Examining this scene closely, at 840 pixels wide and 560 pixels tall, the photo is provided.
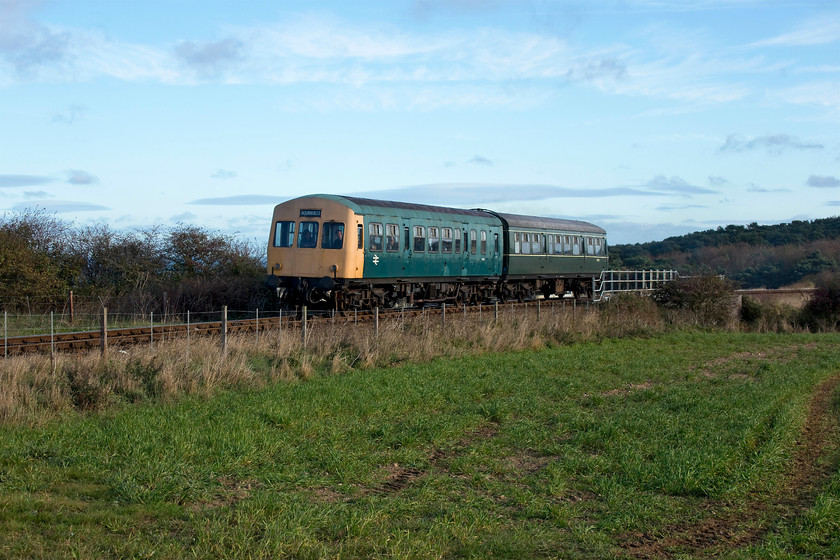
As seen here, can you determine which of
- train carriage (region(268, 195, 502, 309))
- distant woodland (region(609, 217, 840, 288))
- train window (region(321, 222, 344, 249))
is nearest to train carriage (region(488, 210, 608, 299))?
train carriage (region(268, 195, 502, 309))

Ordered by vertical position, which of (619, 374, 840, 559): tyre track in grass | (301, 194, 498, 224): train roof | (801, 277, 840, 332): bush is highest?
(301, 194, 498, 224): train roof

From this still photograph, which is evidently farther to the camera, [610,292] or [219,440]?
[610,292]

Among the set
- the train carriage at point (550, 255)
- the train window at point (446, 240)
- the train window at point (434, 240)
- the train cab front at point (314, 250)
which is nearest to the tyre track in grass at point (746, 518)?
the train cab front at point (314, 250)

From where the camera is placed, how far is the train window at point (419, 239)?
25.0 m

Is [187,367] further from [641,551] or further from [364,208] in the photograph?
[364,208]

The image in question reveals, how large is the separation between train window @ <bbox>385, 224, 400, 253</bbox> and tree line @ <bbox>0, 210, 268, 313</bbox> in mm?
5648

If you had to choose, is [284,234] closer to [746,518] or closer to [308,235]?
[308,235]

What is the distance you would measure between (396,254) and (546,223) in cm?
1087

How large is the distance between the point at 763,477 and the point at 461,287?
20059 millimetres

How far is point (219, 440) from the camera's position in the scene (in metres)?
8.80

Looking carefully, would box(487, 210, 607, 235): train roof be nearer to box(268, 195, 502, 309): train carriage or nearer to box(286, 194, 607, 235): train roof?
box(286, 194, 607, 235): train roof

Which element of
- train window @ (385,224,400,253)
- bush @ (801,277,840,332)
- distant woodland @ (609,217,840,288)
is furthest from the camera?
distant woodland @ (609,217,840,288)

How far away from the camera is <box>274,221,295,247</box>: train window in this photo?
922 inches

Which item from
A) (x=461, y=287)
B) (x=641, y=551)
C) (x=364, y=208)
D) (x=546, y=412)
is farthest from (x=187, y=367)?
(x=461, y=287)
